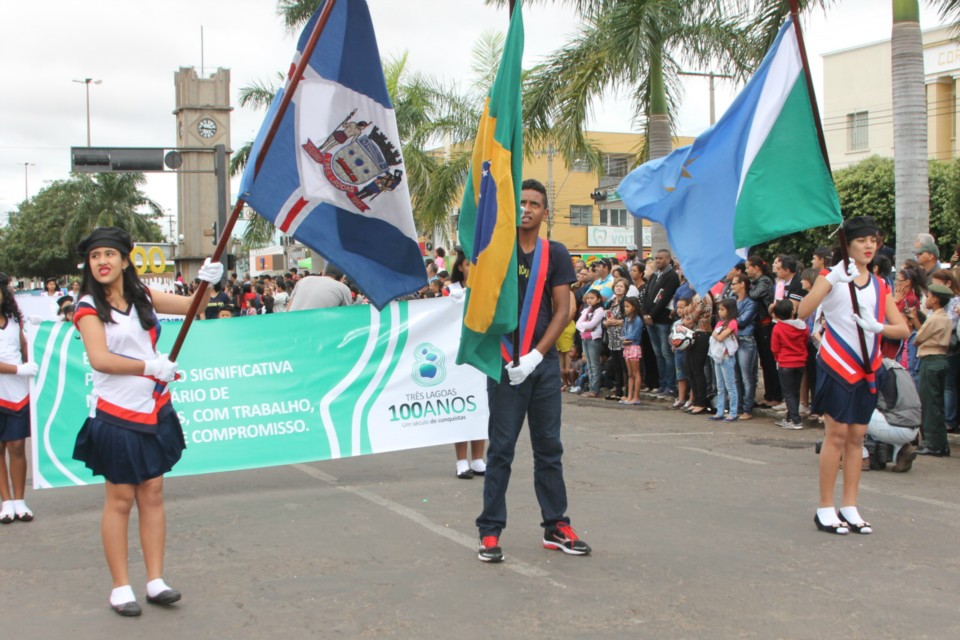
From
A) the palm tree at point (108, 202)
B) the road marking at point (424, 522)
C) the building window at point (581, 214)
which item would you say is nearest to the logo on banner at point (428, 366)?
the road marking at point (424, 522)

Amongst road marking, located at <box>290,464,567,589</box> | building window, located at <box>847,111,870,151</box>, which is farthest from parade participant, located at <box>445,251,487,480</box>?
building window, located at <box>847,111,870,151</box>

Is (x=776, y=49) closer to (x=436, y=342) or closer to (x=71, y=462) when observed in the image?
(x=436, y=342)

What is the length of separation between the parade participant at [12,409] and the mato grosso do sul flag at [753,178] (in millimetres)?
4819

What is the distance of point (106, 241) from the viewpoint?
193 inches

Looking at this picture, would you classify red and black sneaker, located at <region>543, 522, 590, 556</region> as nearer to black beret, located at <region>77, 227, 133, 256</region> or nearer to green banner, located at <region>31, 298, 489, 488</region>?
green banner, located at <region>31, 298, 489, 488</region>

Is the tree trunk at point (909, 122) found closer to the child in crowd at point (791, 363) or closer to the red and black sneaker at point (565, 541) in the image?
the child in crowd at point (791, 363)

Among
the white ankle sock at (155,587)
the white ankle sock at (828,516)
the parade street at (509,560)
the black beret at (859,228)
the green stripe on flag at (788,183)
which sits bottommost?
the parade street at (509,560)

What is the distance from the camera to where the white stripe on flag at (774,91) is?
6434 mm

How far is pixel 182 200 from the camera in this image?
204ft

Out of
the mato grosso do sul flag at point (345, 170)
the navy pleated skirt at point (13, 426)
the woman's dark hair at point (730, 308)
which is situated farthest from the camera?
the woman's dark hair at point (730, 308)

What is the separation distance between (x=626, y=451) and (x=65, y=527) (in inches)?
201

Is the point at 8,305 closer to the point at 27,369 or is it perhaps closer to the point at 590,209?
the point at 27,369

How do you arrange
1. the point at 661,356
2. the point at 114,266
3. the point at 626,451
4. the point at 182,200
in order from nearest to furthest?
1. the point at 114,266
2. the point at 626,451
3. the point at 661,356
4. the point at 182,200

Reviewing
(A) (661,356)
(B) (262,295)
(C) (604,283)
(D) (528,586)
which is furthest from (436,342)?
(B) (262,295)
